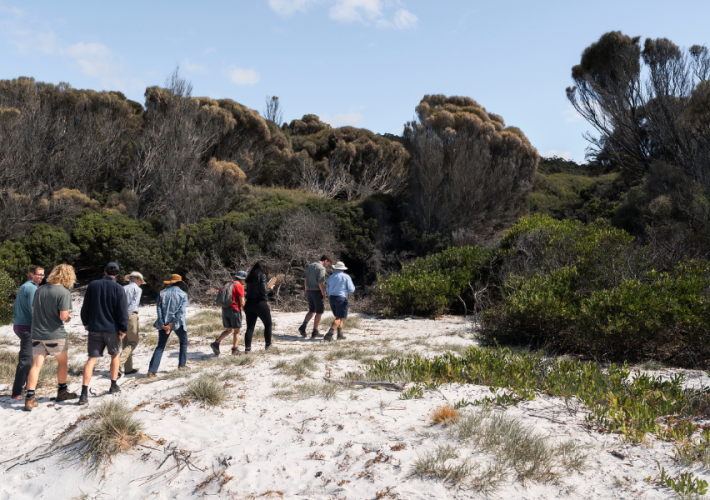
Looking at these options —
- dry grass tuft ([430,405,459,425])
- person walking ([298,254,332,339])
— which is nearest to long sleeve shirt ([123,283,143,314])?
person walking ([298,254,332,339])

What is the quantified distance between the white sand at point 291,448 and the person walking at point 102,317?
24.2 inches

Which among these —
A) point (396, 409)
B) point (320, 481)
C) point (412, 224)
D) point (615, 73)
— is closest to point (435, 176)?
point (412, 224)

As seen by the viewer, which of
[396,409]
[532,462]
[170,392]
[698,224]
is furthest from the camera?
[698,224]

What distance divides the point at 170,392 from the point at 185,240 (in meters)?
11.9

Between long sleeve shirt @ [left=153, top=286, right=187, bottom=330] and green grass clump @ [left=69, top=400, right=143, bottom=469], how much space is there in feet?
5.62

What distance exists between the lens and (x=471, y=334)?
9805 millimetres

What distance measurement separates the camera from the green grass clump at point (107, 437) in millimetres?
4355

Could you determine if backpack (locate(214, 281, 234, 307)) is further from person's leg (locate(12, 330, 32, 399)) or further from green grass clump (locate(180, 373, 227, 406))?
person's leg (locate(12, 330, 32, 399))

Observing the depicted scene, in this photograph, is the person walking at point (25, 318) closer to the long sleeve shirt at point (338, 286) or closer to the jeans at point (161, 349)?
the jeans at point (161, 349)

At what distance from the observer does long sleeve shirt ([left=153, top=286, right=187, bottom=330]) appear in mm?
6316

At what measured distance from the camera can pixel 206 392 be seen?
530 centimetres

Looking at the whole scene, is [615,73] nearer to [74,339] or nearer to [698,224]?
[698,224]

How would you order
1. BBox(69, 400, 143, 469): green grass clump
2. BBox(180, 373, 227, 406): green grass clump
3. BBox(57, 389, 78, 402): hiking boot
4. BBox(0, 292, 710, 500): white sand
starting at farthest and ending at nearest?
BBox(57, 389, 78, 402): hiking boot → BBox(180, 373, 227, 406): green grass clump → BBox(69, 400, 143, 469): green grass clump → BBox(0, 292, 710, 500): white sand

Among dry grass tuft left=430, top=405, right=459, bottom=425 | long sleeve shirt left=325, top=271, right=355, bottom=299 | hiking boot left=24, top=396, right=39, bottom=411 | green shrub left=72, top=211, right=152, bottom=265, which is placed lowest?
hiking boot left=24, top=396, right=39, bottom=411
